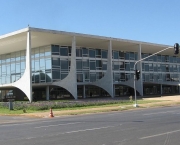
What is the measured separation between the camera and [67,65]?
49.1 metres

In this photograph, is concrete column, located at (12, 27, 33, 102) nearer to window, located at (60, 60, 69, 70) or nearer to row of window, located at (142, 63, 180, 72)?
window, located at (60, 60, 69, 70)

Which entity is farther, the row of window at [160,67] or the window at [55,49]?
the row of window at [160,67]

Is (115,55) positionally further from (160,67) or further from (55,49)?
(55,49)

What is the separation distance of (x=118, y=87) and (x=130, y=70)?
15.3 ft

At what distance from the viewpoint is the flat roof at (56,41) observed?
135ft

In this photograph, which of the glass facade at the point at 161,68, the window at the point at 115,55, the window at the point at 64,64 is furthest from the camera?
the glass facade at the point at 161,68

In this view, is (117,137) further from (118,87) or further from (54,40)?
(118,87)

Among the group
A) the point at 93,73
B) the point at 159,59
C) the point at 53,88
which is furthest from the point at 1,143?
the point at 159,59

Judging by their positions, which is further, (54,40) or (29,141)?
(54,40)

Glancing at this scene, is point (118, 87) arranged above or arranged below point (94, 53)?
below

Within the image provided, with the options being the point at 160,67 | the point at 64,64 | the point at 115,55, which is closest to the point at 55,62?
the point at 64,64

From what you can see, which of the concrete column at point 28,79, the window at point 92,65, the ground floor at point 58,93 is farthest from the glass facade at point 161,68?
the concrete column at point 28,79

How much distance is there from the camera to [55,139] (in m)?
10.5

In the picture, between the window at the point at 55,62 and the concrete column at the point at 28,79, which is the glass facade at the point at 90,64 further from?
the concrete column at the point at 28,79
